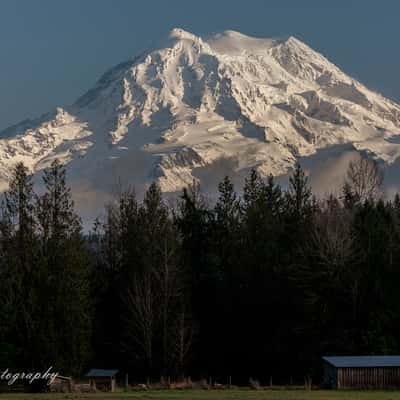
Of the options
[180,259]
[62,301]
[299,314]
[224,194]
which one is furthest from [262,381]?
[224,194]

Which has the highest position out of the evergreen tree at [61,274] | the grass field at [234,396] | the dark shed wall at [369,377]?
the evergreen tree at [61,274]

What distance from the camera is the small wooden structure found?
176 ft

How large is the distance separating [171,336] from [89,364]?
222 inches

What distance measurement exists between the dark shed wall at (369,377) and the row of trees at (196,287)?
7.56 m

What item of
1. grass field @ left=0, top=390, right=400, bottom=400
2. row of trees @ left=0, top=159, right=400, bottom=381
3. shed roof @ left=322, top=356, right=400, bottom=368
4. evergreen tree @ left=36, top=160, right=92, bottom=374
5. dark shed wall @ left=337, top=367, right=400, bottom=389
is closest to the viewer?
grass field @ left=0, top=390, right=400, bottom=400

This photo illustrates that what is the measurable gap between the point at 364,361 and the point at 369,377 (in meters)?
1.45

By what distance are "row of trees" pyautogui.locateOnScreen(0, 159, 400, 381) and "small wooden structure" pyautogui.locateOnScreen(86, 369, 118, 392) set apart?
1280mm

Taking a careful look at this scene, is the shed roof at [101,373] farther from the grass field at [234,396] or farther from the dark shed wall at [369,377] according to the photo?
the dark shed wall at [369,377]

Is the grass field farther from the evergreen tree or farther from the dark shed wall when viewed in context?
the evergreen tree

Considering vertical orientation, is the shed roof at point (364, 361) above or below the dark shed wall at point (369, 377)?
above

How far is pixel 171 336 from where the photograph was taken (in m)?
66.3

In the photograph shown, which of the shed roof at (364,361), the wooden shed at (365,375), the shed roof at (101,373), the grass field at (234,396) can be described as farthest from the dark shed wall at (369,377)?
the shed roof at (101,373)

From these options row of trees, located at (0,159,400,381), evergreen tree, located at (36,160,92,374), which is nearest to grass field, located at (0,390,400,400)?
evergreen tree, located at (36,160,92,374)

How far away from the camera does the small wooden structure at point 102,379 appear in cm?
5375
